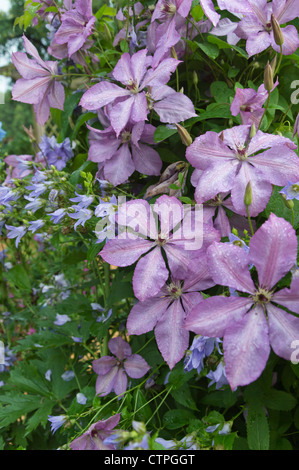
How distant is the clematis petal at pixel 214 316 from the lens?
432 millimetres

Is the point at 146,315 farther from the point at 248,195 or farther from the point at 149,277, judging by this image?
the point at 248,195

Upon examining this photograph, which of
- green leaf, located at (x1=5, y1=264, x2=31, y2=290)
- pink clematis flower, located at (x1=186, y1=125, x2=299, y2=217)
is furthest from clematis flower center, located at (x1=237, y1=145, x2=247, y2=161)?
green leaf, located at (x1=5, y1=264, x2=31, y2=290)

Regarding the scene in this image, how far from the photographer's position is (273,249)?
1.39 feet

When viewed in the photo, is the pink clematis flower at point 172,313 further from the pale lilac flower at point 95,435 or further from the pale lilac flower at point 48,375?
the pale lilac flower at point 48,375

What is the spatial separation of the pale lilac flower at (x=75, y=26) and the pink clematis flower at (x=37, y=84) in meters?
0.05

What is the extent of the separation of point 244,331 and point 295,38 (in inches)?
16.6

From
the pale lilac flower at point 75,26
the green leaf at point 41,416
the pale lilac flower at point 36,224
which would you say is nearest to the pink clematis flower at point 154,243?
the pale lilac flower at point 36,224

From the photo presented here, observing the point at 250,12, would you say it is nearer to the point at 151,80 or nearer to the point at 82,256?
the point at 151,80

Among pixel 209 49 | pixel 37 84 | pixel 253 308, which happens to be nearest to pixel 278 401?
pixel 253 308

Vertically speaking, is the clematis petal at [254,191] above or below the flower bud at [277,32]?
below

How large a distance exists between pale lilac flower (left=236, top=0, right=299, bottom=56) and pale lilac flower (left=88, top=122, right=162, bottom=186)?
189 mm

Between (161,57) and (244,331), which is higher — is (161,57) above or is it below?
above

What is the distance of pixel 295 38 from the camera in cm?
60
